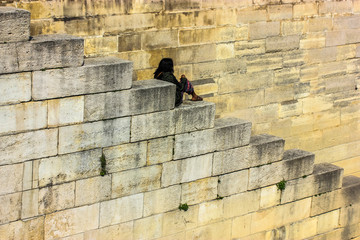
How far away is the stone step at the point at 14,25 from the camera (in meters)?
10.5

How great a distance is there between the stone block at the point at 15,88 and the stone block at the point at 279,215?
5567 mm

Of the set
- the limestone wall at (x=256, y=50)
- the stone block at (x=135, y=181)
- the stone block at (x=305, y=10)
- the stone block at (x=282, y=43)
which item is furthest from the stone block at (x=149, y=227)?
the stone block at (x=305, y=10)

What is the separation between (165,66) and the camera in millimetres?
12945

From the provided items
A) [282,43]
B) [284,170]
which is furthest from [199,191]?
[282,43]

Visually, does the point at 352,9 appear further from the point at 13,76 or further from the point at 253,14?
the point at 13,76

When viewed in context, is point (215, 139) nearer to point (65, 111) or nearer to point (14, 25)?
point (65, 111)

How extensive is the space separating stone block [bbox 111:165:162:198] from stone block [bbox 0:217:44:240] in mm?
1348

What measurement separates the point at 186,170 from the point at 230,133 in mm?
1095

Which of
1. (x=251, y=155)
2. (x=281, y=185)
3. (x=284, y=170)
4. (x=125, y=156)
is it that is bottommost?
(x=281, y=185)

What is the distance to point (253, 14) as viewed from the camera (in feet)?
49.2

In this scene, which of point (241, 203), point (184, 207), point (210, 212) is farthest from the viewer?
point (241, 203)

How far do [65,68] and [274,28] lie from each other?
5840 millimetres

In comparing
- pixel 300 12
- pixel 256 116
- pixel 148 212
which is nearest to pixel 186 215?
pixel 148 212

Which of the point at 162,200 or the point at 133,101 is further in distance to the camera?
the point at 162,200
